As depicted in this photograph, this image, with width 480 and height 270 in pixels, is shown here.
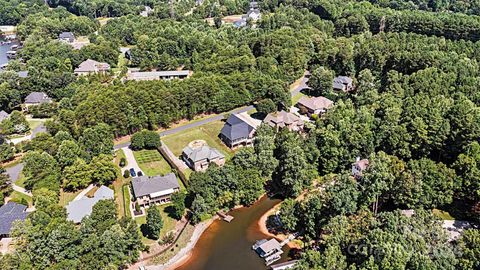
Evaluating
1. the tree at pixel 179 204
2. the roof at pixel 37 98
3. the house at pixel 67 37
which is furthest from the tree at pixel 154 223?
the house at pixel 67 37

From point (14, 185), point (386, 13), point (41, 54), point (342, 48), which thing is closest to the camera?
point (14, 185)

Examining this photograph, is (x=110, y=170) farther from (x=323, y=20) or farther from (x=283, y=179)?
(x=323, y=20)

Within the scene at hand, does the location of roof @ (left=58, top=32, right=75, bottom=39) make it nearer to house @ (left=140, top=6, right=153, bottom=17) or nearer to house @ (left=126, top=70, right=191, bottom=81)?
house @ (left=140, top=6, right=153, bottom=17)

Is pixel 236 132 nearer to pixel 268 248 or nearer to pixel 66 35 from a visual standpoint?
pixel 268 248

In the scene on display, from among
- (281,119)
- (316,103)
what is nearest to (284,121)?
(281,119)

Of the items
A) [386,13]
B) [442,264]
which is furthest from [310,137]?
[386,13]

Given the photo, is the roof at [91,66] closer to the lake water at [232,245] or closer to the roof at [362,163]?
the lake water at [232,245]
